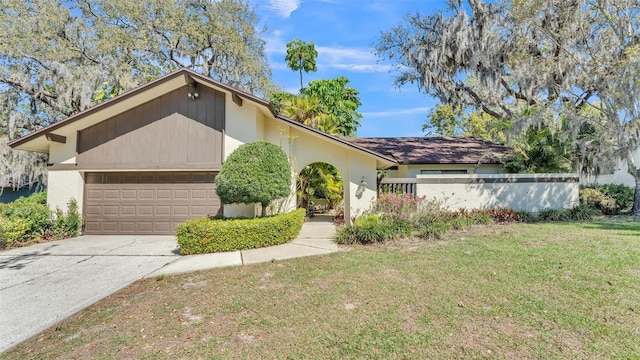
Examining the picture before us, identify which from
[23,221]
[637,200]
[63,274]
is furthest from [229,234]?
[637,200]

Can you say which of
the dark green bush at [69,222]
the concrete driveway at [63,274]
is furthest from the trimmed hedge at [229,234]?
the dark green bush at [69,222]

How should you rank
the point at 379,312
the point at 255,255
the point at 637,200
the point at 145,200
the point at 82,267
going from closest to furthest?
the point at 379,312
the point at 82,267
the point at 255,255
the point at 145,200
the point at 637,200

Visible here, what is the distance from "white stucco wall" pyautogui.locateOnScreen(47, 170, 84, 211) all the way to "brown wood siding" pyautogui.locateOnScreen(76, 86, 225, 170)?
1.83ft

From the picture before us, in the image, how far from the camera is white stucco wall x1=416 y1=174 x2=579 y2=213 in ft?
36.4

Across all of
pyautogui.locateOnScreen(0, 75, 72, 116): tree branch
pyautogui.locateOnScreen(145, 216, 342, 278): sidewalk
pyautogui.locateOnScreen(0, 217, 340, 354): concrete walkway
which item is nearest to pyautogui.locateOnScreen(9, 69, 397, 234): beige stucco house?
pyautogui.locateOnScreen(0, 217, 340, 354): concrete walkway

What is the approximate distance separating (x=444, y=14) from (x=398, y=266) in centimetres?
1405

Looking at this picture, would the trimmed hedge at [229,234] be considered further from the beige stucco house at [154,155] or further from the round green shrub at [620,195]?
the round green shrub at [620,195]

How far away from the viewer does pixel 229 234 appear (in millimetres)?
7449

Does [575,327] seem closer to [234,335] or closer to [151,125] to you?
[234,335]

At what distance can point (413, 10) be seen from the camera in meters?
15.2

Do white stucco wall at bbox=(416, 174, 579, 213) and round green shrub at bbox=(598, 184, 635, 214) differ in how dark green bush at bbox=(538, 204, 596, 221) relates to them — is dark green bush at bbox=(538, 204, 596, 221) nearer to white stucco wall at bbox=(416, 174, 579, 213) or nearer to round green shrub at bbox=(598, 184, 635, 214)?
white stucco wall at bbox=(416, 174, 579, 213)

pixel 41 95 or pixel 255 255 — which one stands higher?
pixel 41 95

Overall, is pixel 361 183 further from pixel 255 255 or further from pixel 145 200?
pixel 145 200

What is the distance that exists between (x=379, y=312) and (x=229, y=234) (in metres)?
4.72
